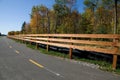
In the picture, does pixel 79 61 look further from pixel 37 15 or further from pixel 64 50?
pixel 37 15

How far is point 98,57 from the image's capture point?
11742 millimetres

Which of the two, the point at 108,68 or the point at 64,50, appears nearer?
the point at 108,68

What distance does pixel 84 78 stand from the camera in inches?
298

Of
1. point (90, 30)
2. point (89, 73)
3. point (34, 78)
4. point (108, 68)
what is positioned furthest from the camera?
point (90, 30)

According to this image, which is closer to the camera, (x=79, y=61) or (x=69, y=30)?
(x=79, y=61)

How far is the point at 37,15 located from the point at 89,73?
236 ft

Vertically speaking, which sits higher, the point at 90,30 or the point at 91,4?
the point at 91,4

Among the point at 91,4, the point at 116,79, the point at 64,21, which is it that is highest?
the point at 91,4

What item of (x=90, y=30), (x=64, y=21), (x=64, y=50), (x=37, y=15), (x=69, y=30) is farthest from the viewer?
(x=37, y=15)

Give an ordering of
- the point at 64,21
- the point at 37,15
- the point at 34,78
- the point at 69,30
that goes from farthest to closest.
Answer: the point at 37,15 → the point at 64,21 → the point at 69,30 → the point at 34,78

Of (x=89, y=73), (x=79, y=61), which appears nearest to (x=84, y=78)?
(x=89, y=73)

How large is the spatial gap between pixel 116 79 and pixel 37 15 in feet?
239

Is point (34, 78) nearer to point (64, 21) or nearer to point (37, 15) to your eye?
point (64, 21)

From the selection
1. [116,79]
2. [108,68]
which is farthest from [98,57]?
[116,79]
